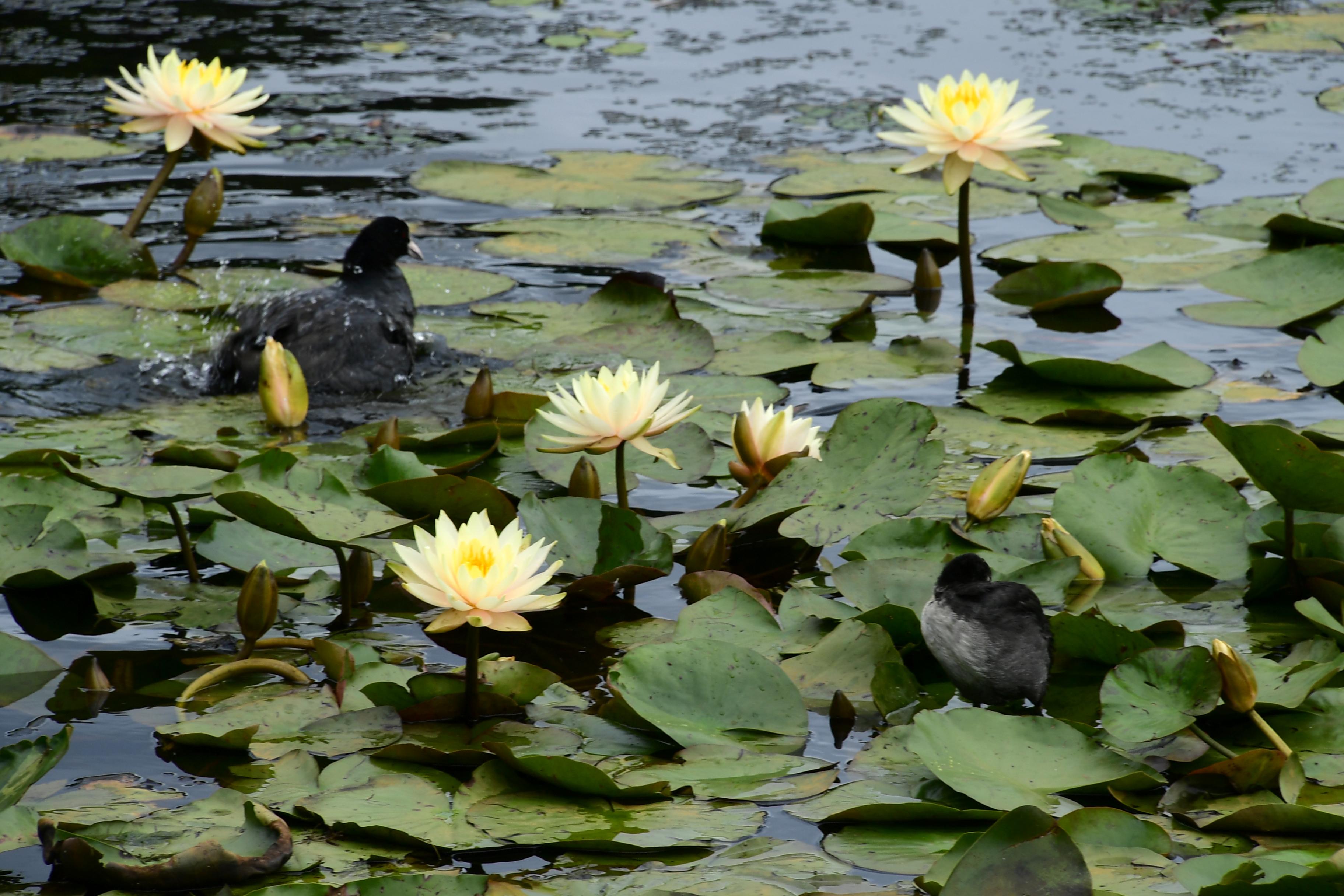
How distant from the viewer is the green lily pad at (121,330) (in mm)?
4297

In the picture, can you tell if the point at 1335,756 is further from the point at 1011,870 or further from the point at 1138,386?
the point at 1138,386

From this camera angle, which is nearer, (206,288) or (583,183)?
(206,288)

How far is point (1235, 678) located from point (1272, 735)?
96mm

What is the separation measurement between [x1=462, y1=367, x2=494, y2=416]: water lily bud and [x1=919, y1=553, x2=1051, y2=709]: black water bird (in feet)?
5.61

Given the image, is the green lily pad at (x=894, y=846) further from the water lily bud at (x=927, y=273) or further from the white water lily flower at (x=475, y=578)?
the water lily bud at (x=927, y=273)

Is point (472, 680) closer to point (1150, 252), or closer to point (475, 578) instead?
point (475, 578)

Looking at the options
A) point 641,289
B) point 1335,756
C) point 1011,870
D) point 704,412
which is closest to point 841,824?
point 1011,870

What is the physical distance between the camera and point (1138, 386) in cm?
379

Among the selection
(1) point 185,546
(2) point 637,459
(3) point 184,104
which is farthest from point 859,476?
(3) point 184,104

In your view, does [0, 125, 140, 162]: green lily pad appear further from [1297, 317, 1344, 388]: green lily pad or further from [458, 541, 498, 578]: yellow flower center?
[1297, 317, 1344, 388]: green lily pad

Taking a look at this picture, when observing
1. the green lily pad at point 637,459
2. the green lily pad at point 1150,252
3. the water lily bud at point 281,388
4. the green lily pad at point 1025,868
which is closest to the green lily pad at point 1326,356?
the green lily pad at point 1150,252

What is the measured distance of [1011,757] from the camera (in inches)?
82.9

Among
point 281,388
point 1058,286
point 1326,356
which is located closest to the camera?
point 281,388

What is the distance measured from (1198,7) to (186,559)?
8681 millimetres
